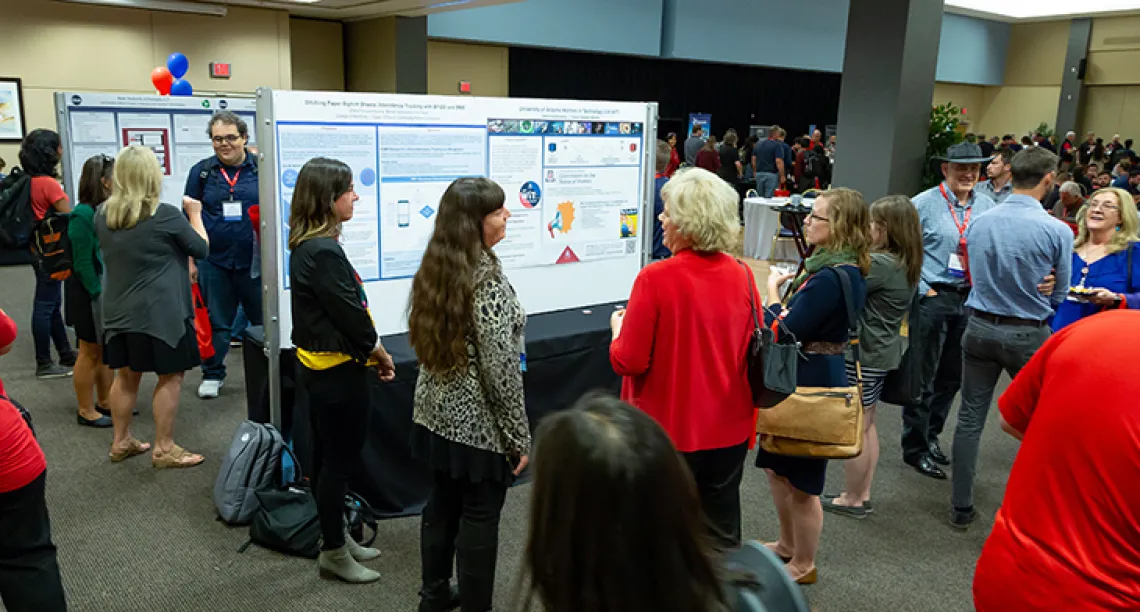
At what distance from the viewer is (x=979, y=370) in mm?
3129

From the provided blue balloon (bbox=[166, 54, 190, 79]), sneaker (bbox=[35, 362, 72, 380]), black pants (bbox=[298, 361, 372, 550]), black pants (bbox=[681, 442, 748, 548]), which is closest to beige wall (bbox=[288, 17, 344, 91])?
blue balloon (bbox=[166, 54, 190, 79])

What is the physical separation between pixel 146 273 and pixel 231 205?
3.76 ft

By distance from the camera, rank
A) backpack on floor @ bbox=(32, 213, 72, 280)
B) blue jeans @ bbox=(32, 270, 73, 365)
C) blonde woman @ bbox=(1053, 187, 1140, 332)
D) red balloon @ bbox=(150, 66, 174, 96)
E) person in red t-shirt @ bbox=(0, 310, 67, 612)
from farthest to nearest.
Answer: red balloon @ bbox=(150, 66, 174, 96), blue jeans @ bbox=(32, 270, 73, 365), backpack on floor @ bbox=(32, 213, 72, 280), blonde woman @ bbox=(1053, 187, 1140, 332), person in red t-shirt @ bbox=(0, 310, 67, 612)

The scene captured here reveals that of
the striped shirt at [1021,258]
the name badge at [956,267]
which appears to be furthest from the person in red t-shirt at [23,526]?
the name badge at [956,267]

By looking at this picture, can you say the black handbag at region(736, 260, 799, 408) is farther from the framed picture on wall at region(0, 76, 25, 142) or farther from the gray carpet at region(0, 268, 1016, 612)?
the framed picture on wall at region(0, 76, 25, 142)

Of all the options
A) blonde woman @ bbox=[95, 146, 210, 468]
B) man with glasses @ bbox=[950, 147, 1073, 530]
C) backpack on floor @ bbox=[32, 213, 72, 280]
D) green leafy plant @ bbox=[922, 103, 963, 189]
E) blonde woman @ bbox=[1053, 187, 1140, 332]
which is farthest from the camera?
green leafy plant @ bbox=[922, 103, 963, 189]

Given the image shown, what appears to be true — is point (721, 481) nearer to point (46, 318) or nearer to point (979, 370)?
point (979, 370)

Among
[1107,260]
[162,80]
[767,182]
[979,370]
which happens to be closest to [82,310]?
[162,80]

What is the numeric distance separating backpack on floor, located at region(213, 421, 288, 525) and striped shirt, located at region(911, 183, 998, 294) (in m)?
2.96

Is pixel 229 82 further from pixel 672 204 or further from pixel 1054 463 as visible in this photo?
pixel 1054 463

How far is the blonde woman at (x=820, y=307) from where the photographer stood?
2346mm

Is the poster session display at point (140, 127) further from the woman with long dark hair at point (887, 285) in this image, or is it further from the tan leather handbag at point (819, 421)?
the tan leather handbag at point (819, 421)

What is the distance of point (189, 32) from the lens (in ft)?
28.9

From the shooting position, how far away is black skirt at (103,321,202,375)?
324 centimetres
